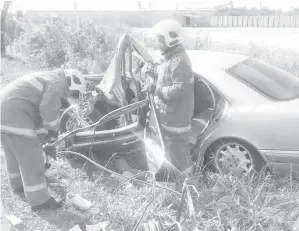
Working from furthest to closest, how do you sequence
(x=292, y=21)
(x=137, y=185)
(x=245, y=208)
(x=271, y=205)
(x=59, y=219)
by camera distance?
1. (x=292, y=21)
2. (x=137, y=185)
3. (x=59, y=219)
4. (x=271, y=205)
5. (x=245, y=208)

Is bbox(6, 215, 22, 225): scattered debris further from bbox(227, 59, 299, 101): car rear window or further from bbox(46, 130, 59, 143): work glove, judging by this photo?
bbox(227, 59, 299, 101): car rear window

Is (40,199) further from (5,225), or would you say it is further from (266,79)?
(266,79)

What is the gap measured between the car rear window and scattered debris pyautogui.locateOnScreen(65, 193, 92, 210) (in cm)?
202

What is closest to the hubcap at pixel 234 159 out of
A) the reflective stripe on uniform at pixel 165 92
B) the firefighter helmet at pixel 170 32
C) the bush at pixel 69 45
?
the reflective stripe on uniform at pixel 165 92

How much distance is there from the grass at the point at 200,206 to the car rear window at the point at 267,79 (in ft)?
2.89

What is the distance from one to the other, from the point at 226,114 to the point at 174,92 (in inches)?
23.7

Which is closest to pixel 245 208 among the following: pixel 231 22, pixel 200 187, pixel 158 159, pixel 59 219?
pixel 200 187

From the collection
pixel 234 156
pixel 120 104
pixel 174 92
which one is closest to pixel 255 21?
pixel 120 104

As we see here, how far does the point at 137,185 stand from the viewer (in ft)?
13.3

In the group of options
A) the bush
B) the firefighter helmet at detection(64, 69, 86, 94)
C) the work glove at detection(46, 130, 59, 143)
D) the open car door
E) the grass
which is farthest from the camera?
the bush

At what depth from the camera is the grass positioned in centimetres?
313

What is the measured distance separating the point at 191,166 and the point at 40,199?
1545 millimetres

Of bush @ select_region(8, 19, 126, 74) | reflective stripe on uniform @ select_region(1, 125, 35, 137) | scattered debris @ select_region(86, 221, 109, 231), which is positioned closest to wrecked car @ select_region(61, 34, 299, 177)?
reflective stripe on uniform @ select_region(1, 125, 35, 137)

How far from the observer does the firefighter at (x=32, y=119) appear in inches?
140
